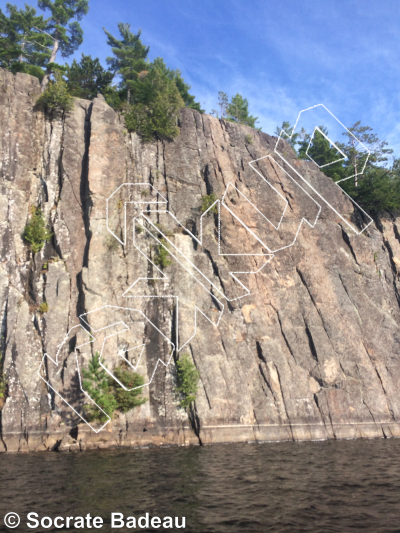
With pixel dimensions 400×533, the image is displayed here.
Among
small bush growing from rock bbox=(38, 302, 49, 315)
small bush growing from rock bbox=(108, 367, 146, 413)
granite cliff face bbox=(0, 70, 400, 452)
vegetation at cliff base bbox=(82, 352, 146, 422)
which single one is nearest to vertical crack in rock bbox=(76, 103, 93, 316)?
granite cliff face bbox=(0, 70, 400, 452)

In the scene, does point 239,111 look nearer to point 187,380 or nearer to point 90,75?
point 90,75

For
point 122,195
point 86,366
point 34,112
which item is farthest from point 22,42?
point 86,366

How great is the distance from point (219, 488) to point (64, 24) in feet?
161

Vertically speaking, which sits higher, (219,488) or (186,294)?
(186,294)

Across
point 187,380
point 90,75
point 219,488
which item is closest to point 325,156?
point 90,75

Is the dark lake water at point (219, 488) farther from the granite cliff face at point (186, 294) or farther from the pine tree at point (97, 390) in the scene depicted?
the granite cliff face at point (186, 294)

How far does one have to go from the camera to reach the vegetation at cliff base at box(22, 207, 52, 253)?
23234 millimetres

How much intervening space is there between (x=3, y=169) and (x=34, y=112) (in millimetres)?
5893

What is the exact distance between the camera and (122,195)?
26.8m

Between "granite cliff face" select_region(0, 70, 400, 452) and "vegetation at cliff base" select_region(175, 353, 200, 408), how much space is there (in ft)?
1.42

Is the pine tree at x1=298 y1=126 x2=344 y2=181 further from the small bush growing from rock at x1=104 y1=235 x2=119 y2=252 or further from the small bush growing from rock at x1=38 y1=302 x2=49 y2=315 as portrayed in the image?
the small bush growing from rock at x1=38 y1=302 x2=49 y2=315

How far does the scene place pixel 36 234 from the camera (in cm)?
2328

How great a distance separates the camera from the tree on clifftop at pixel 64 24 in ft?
133

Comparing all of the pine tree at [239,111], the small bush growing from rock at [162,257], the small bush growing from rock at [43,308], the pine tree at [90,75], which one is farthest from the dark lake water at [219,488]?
the pine tree at [239,111]
